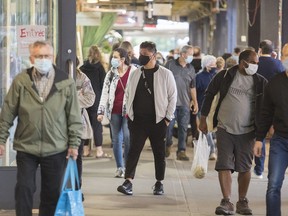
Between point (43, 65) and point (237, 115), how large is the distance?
8.56 feet

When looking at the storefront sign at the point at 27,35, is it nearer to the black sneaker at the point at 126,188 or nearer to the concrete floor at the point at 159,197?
the concrete floor at the point at 159,197

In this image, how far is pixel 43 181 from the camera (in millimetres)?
7258

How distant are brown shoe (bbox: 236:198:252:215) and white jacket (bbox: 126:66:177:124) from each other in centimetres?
143

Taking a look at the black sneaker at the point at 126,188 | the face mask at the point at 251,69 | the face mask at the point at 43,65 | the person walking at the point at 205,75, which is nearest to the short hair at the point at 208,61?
the person walking at the point at 205,75

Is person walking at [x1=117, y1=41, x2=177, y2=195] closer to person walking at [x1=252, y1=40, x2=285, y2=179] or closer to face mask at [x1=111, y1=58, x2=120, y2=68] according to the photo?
face mask at [x1=111, y1=58, x2=120, y2=68]

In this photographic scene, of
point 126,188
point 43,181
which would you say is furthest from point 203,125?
point 43,181

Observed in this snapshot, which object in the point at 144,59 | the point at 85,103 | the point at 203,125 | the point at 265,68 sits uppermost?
the point at 144,59

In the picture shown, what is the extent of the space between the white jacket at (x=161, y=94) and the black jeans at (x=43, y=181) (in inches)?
109

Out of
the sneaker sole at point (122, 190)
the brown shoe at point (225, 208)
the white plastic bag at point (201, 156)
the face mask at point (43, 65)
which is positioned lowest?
the sneaker sole at point (122, 190)

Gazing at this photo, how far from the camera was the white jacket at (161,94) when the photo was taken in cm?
994

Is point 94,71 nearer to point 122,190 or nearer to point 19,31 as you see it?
point 122,190

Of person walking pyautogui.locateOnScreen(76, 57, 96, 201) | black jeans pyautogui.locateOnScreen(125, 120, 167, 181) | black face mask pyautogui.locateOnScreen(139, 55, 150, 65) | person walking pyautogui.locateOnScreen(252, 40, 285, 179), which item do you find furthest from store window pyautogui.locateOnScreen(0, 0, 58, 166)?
person walking pyautogui.locateOnScreen(252, 40, 285, 179)

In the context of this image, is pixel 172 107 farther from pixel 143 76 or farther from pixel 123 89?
pixel 123 89

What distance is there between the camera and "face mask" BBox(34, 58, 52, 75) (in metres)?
7.07
